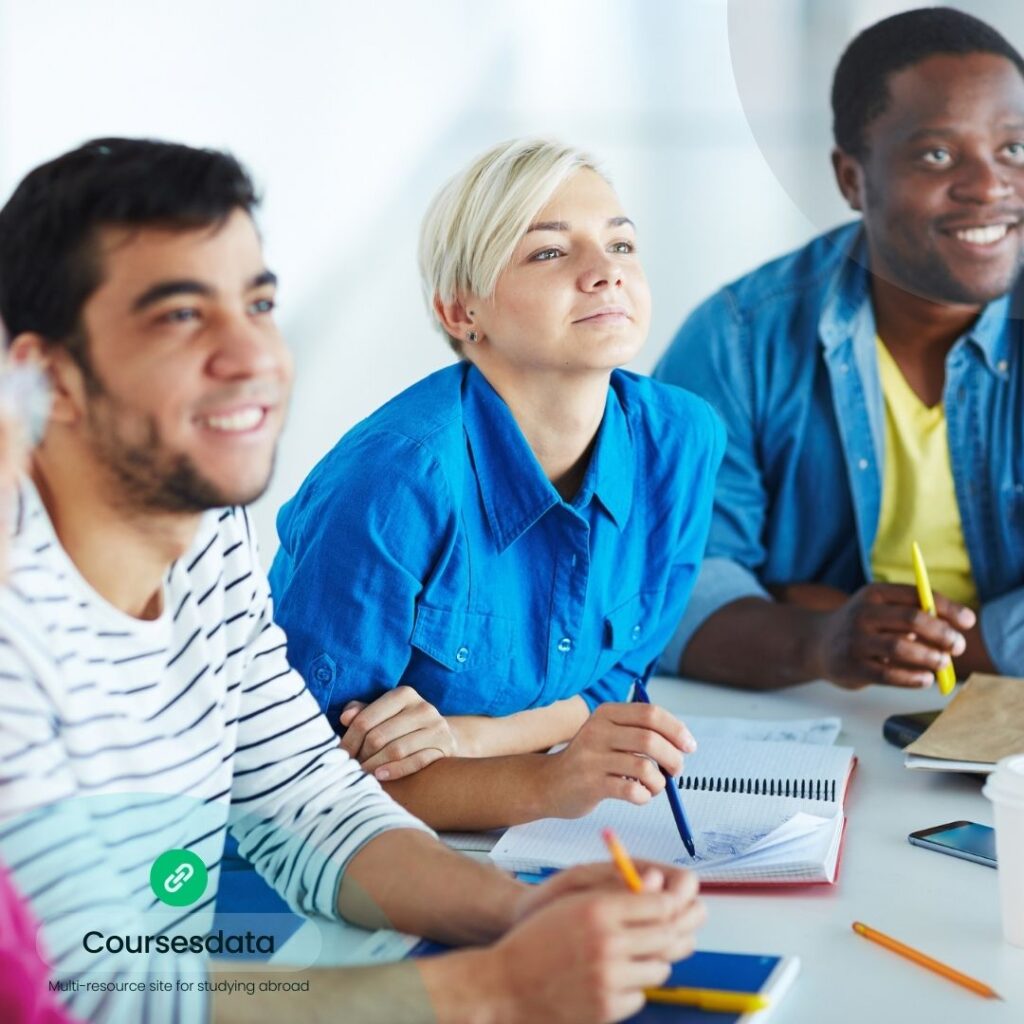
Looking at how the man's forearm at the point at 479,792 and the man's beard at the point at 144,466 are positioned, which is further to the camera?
the man's forearm at the point at 479,792

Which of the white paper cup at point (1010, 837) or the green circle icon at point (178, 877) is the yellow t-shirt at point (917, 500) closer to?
the white paper cup at point (1010, 837)

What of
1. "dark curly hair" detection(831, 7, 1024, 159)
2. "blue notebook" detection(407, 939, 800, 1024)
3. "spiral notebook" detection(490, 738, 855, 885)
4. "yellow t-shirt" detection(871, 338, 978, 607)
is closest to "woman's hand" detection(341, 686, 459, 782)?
"spiral notebook" detection(490, 738, 855, 885)

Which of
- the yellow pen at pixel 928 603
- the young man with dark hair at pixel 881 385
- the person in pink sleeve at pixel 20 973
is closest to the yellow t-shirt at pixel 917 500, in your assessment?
the young man with dark hair at pixel 881 385

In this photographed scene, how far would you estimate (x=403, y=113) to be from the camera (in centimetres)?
273

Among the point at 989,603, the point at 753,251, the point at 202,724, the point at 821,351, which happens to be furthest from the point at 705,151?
the point at 202,724

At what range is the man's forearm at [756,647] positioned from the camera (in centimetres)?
141

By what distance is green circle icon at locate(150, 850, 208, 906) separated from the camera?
757 millimetres

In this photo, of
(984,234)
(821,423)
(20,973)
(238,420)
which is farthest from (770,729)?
(20,973)

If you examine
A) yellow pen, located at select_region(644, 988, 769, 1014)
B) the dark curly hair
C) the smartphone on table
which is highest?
the dark curly hair

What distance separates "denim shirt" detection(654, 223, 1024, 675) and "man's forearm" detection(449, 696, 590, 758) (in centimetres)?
33

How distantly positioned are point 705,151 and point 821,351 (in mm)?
1807

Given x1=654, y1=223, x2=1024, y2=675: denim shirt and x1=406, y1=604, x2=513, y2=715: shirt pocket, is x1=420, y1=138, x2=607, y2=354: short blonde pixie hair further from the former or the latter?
x1=654, y1=223, x2=1024, y2=675: denim shirt

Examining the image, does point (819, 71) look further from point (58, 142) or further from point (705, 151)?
point (705, 151)

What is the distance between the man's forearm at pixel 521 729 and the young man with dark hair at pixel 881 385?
0.27m
